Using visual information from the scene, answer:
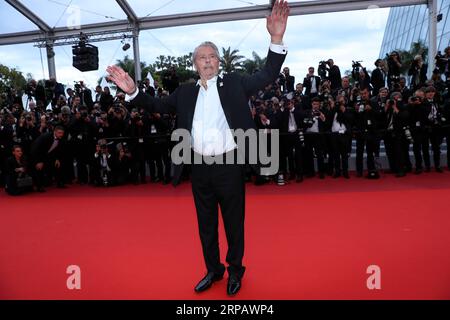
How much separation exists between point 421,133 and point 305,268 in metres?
5.34

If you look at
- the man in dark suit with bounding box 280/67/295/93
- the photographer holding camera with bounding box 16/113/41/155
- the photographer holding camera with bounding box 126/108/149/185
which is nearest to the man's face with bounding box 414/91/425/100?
the man in dark suit with bounding box 280/67/295/93

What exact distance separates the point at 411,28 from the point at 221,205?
2652 cm

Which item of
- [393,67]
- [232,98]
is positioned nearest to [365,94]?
[393,67]

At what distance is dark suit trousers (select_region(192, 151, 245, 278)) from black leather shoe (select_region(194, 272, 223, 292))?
0.15ft

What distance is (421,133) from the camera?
23.0ft

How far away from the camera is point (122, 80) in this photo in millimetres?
2629

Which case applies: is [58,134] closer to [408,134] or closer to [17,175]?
[17,175]

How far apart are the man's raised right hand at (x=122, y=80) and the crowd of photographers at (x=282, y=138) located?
442cm

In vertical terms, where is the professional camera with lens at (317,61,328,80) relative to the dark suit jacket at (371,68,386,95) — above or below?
above

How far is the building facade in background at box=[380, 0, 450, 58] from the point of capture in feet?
60.3

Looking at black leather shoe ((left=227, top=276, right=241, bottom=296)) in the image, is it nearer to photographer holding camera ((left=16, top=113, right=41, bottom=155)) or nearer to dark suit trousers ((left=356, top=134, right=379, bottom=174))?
dark suit trousers ((left=356, top=134, right=379, bottom=174))

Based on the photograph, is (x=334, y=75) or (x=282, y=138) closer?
(x=282, y=138)
